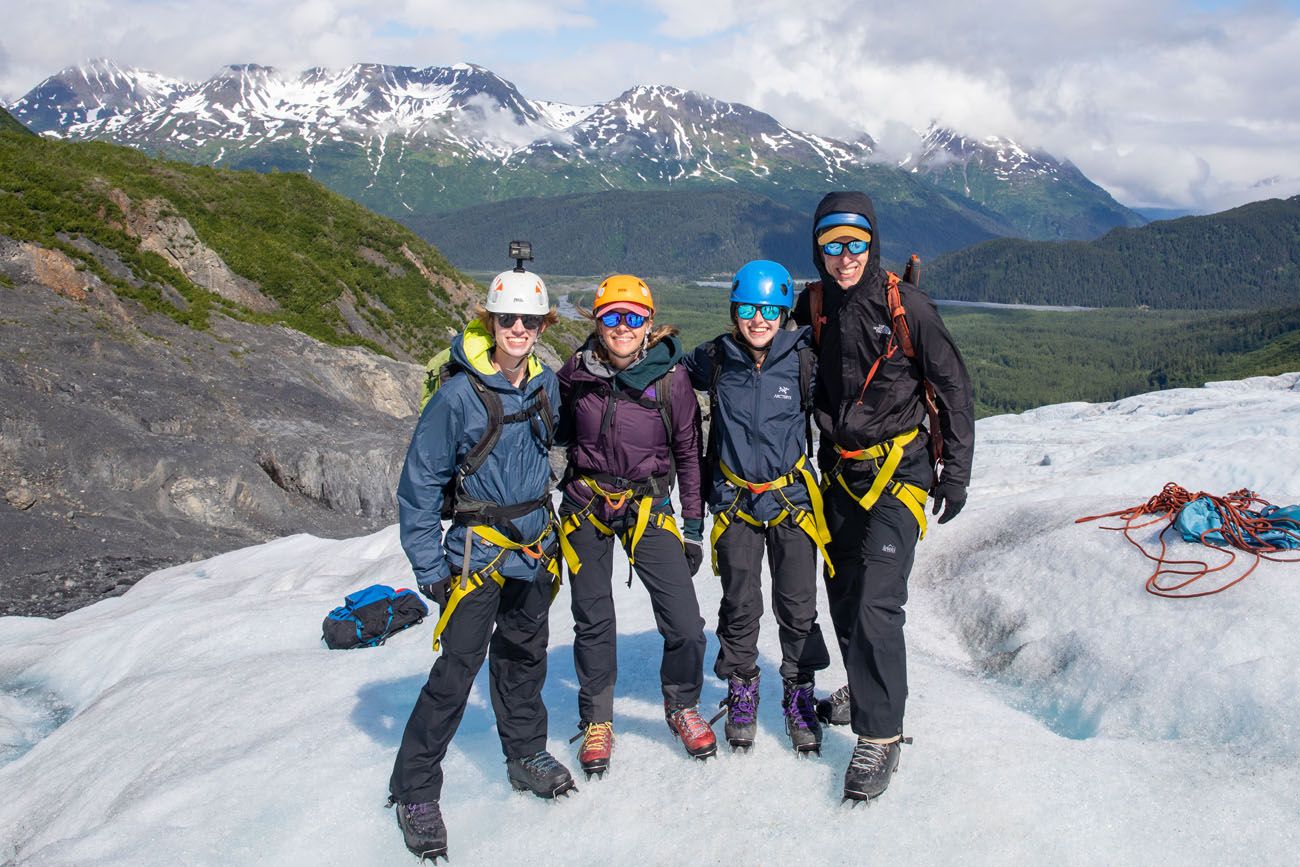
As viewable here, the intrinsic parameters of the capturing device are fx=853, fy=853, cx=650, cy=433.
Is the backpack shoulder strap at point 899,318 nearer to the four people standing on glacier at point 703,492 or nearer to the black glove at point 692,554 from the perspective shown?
the four people standing on glacier at point 703,492

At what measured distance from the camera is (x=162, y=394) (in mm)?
25750

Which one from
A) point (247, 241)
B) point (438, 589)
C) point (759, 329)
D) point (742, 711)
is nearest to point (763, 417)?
point (759, 329)

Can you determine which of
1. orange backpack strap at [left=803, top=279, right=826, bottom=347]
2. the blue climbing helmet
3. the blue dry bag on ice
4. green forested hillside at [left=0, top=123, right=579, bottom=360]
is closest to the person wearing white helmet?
the blue climbing helmet

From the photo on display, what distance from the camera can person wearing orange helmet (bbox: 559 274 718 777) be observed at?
6629 mm

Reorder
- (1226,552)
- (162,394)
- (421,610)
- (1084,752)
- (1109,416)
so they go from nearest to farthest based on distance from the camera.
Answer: (1084,752) → (1226,552) → (421,610) → (1109,416) → (162,394)

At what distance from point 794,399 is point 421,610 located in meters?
6.88

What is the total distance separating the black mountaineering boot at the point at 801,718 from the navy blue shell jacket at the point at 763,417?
4.83 feet

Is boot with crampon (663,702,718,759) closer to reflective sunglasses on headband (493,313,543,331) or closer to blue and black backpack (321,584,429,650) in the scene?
reflective sunglasses on headband (493,313,543,331)

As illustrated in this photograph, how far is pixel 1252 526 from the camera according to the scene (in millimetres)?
8508

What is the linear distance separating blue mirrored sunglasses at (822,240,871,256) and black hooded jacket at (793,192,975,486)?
0.35 feet

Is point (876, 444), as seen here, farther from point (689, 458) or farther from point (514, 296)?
point (514, 296)

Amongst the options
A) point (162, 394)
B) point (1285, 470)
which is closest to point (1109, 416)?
point (1285, 470)

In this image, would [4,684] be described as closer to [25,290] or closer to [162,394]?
[162,394]

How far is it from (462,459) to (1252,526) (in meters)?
7.76
